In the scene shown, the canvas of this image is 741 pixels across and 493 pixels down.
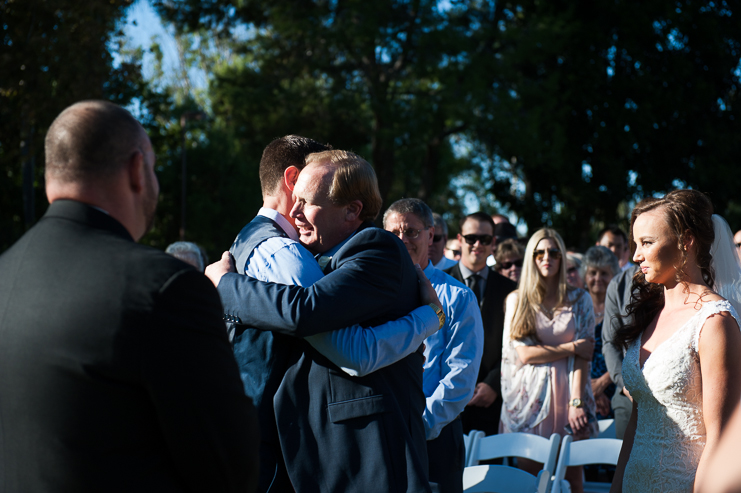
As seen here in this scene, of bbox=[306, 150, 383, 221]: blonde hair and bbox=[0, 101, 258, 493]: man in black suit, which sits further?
bbox=[306, 150, 383, 221]: blonde hair

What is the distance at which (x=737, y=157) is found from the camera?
22844mm

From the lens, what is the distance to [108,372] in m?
1.44

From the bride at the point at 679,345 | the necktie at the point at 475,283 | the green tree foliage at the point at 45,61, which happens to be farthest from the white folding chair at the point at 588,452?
the green tree foliage at the point at 45,61

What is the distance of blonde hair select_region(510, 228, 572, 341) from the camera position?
5234 millimetres

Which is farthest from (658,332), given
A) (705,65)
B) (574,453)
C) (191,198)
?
(191,198)

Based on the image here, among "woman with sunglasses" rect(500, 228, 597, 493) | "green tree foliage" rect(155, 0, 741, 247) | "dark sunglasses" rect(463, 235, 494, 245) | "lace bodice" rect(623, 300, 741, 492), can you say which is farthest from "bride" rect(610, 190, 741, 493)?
"green tree foliage" rect(155, 0, 741, 247)

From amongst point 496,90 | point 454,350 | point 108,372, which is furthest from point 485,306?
point 496,90

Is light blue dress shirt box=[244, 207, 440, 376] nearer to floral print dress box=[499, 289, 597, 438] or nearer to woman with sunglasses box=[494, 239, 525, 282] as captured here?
floral print dress box=[499, 289, 597, 438]

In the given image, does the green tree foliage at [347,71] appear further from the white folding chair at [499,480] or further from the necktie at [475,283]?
the white folding chair at [499,480]

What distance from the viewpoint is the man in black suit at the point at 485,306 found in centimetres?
552

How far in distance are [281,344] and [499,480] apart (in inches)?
84.0

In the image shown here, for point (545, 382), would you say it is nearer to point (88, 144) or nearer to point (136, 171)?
point (136, 171)

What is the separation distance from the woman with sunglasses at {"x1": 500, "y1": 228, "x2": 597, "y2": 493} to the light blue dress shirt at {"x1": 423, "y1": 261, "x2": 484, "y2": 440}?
4.77ft

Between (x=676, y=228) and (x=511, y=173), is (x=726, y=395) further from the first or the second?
(x=511, y=173)
